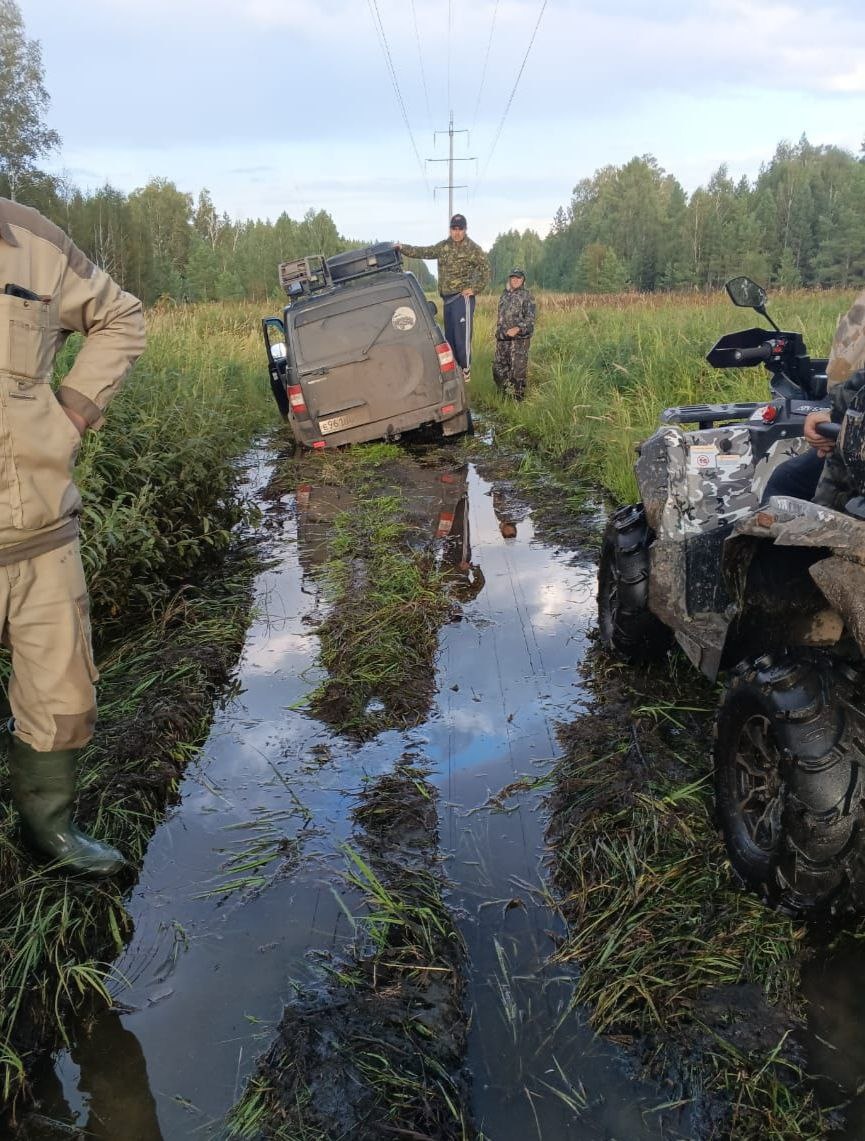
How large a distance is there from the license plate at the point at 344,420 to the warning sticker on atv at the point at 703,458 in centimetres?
625

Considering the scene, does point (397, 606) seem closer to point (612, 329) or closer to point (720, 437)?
point (720, 437)

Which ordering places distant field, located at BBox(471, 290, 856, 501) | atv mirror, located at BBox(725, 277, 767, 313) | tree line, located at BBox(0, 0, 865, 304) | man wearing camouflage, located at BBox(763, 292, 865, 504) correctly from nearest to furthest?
man wearing camouflage, located at BBox(763, 292, 865, 504) → atv mirror, located at BBox(725, 277, 767, 313) → distant field, located at BBox(471, 290, 856, 501) → tree line, located at BBox(0, 0, 865, 304)

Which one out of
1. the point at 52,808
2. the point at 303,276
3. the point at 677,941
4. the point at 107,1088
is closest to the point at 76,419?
the point at 52,808

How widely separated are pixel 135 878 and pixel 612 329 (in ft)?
39.1

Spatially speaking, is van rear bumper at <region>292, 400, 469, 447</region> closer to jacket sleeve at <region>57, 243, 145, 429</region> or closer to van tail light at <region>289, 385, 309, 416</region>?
van tail light at <region>289, 385, 309, 416</region>

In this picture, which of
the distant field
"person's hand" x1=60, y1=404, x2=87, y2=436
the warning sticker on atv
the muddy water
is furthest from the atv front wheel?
the distant field

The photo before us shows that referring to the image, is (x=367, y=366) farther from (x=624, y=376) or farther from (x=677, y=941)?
(x=677, y=941)

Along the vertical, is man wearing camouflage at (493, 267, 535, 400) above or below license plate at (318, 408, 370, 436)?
above

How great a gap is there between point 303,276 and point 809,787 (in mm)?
9384

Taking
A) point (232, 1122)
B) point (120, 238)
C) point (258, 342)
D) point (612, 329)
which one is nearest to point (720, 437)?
point (232, 1122)

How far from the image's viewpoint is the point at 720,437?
139 inches

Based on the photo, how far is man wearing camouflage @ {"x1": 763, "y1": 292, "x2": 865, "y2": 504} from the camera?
248 cm

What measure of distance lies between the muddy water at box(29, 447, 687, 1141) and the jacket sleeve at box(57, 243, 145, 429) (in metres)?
1.40

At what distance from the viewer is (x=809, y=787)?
2.20 meters
